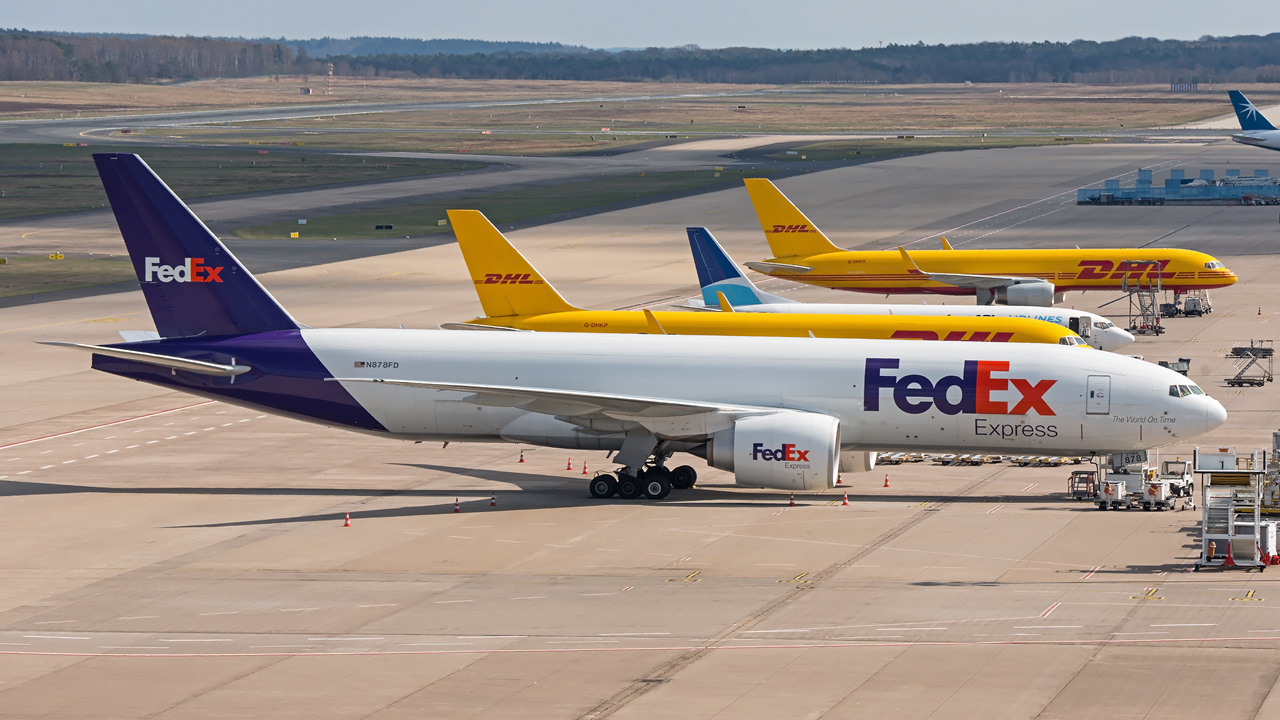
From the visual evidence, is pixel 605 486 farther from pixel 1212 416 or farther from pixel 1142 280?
pixel 1142 280

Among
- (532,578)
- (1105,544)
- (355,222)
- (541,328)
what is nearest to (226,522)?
(532,578)

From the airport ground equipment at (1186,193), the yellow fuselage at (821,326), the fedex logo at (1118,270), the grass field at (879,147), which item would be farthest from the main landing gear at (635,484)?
the grass field at (879,147)

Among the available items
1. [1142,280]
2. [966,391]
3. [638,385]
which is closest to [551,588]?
[638,385]

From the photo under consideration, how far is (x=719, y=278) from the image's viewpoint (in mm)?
65500

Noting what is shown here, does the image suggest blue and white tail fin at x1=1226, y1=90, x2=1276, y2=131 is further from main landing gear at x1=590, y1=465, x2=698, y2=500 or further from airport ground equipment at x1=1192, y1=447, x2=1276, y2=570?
airport ground equipment at x1=1192, y1=447, x2=1276, y2=570

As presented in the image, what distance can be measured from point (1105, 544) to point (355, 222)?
9209cm

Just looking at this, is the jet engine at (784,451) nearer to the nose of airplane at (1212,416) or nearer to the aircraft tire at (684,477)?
the aircraft tire at (684,477)

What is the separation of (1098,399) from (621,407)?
12029 mm

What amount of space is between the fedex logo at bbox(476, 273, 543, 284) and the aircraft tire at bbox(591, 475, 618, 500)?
13.8 meters

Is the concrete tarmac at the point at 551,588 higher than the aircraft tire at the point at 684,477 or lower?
lower

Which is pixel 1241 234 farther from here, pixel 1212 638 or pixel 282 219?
pixel 1212 638

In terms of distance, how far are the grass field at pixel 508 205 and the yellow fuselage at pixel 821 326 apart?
208 feet

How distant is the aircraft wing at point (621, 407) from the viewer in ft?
134

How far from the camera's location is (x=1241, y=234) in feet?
365
